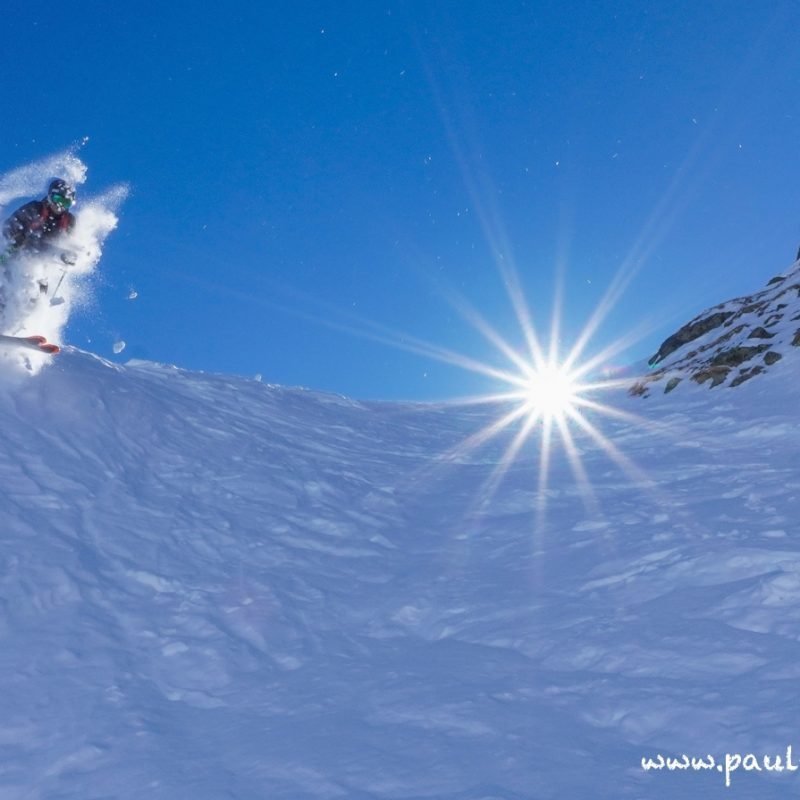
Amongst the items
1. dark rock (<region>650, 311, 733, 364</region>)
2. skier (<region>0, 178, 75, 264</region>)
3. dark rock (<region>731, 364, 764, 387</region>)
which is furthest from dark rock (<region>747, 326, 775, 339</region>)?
skier (<region>0, 178, 75, 264</region>)

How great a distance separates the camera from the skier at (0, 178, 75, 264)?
13.7 metres

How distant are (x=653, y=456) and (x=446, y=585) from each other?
5.81 meters

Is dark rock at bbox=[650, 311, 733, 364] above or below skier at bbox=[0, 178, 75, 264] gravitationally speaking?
above

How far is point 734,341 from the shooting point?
65.5ft

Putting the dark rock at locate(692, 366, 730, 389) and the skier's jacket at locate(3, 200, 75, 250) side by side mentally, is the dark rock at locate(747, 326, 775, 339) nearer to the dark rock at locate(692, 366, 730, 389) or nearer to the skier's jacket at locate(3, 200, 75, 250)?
the dark rock at locate(692, 366, 730, 389)

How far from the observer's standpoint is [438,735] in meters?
4.61

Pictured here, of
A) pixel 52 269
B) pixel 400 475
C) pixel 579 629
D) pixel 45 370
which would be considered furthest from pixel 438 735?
pixel 52 269

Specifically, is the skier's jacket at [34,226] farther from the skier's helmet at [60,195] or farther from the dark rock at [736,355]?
the dark rock at [736,355]

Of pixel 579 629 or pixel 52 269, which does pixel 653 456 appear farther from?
pixel 52 269

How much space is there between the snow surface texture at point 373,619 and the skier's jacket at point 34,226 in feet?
11.2

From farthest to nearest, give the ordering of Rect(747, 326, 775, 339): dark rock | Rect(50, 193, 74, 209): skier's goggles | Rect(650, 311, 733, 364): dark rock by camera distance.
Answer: Rect(650, 311, 733, 364): dark rock → Rect(747, 326, 775, 339): dark rock → Rect(50, 193, 74, 209): skier's goggles

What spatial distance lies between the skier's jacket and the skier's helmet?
0.32ft

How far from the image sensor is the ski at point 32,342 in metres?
12.3

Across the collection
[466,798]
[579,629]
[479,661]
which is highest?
[579,629]
